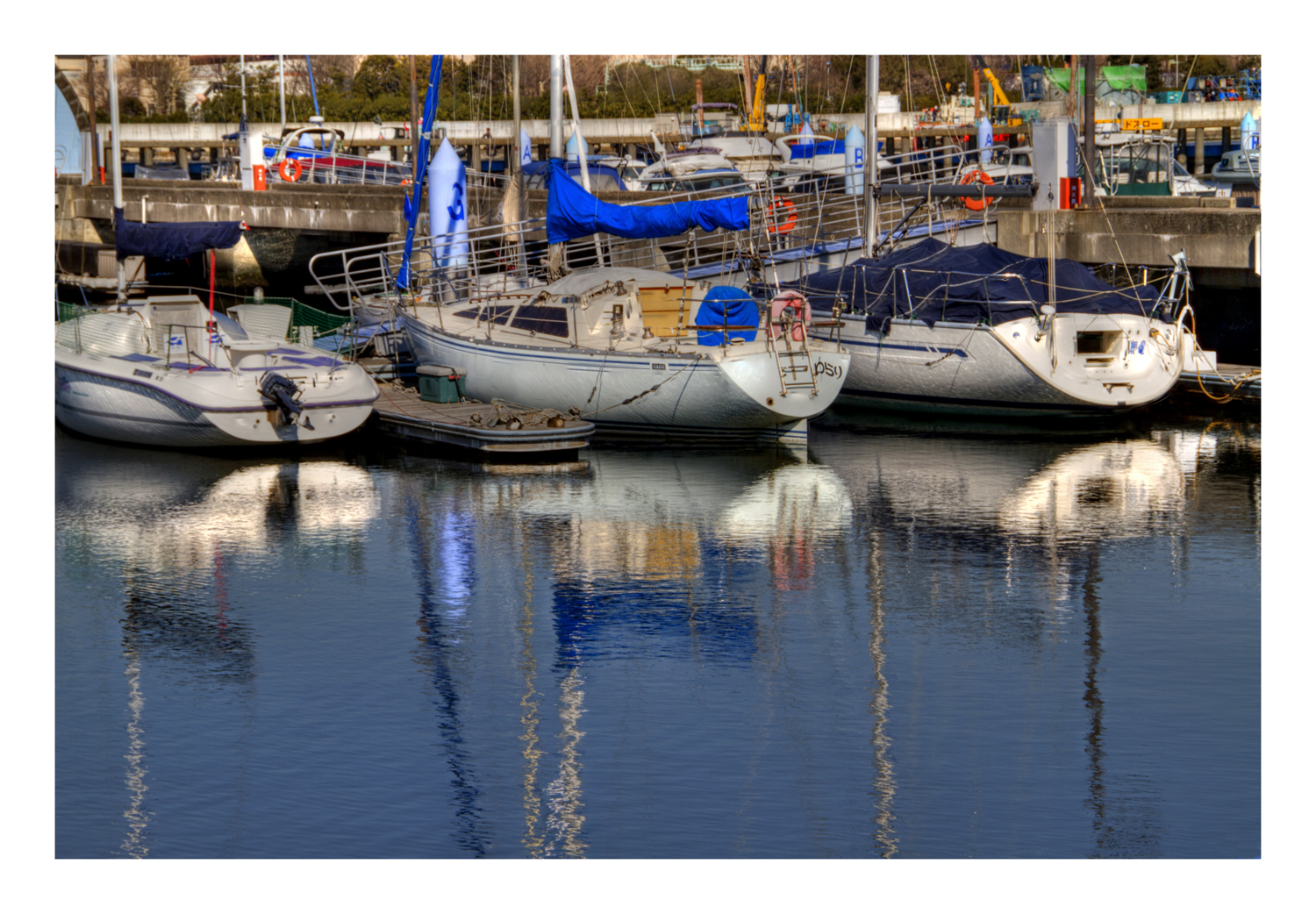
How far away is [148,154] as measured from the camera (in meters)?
77.6

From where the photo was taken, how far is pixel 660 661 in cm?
1350

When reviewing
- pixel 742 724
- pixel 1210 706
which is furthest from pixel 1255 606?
pixel 742 724

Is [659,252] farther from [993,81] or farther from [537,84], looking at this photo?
[537,84]

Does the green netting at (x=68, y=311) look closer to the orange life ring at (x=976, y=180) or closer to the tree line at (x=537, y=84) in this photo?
the orange life ring at (x=976, y=180)

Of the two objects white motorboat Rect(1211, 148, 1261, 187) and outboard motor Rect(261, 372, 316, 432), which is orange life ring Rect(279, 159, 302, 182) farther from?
white motorboat Rect(1211, 148, 1261, 187)

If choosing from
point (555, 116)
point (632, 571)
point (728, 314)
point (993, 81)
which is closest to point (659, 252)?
point (555, 116)

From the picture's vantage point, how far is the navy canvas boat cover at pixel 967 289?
25.5 meters

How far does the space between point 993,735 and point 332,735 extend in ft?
16.5

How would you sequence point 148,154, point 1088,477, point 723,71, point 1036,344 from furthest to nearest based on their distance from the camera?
point 148,154
point 723,71
point 1036,344
point 1088,477

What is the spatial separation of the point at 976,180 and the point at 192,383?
18.6 meters

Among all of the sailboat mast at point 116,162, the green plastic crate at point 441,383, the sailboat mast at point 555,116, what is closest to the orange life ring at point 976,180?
the sailboat mast at point 555,116

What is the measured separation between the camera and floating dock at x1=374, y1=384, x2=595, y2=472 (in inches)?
887

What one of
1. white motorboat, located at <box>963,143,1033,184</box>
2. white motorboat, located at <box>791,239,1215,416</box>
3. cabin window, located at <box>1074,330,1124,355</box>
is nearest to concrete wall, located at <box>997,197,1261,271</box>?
white motorboat, located at <box>791,239,1215,416</box>
